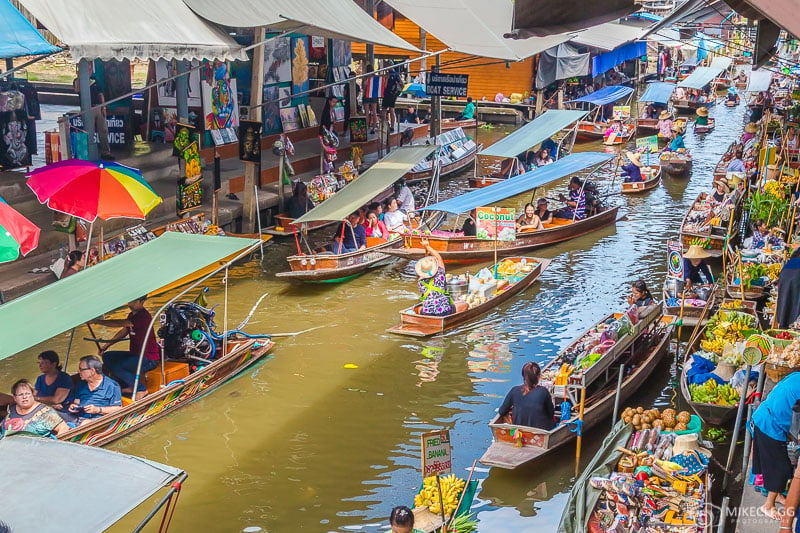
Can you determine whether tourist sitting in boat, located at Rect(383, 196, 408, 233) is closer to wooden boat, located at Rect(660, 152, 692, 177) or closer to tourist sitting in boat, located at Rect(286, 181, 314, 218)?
tourist sitting in boat, located at Rect(286, 181, 314, 218)

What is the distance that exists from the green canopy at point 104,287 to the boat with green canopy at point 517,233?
17.1ft

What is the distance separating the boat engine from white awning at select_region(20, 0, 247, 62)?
3.07 metres

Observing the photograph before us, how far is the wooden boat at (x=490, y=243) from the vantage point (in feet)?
52.9

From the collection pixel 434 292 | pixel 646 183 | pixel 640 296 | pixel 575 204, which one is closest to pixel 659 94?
pixel 646 183

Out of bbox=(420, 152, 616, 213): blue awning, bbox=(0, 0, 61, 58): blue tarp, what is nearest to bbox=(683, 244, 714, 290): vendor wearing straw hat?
bbox=(420, 152, 616, 213): blue awning

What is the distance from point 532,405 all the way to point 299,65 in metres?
16.9

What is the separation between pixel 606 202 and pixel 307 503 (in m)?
14.7

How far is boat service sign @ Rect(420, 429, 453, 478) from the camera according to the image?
6.50 m

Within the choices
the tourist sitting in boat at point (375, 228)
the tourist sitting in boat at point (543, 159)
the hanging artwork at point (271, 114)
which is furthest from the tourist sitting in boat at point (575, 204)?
the hanging artwork at point (271, 114)

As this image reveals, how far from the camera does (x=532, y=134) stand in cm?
2128

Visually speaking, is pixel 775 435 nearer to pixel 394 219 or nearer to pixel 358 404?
pixel 358 404

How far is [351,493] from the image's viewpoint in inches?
350

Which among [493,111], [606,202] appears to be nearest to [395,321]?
[606,202]

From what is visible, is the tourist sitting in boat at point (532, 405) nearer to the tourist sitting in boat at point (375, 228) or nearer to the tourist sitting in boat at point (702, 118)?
the tourist sitting in boat at point (375, 228)
